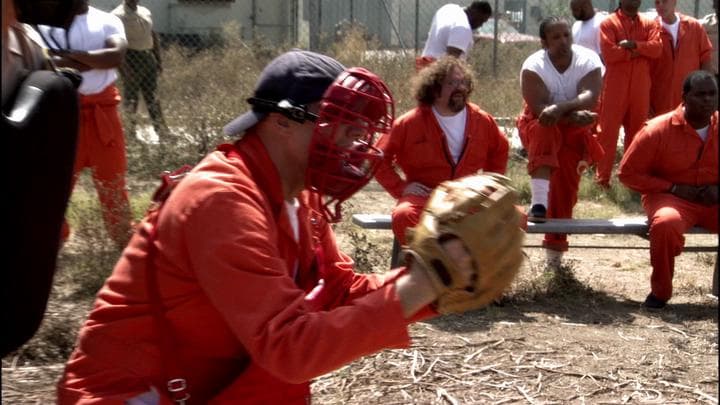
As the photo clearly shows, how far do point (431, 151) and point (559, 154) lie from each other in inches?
47.3

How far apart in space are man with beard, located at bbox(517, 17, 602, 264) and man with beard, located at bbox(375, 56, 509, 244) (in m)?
0.55

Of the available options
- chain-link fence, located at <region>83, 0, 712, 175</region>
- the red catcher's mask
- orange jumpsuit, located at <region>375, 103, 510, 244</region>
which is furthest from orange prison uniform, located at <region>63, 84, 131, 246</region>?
the red catcher's mask

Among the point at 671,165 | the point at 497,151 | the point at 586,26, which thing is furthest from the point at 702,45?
the point at 497,151

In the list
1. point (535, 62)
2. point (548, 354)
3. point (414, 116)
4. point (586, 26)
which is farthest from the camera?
point (586, 26)

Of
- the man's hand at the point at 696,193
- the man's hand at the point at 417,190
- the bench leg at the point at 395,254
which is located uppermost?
the man's hand at the point at 417,190

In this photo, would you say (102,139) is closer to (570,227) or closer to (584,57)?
(570,227)

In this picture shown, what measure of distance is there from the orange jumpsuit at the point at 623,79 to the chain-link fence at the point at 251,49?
3.09m

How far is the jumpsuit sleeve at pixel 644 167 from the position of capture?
633 cm

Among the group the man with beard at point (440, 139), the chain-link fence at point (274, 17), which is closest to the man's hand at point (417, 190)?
the man with beard at point (440, 139)

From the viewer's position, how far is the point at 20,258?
81.8 inches

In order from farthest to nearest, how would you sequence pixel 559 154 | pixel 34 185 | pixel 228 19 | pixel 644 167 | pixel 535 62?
1. pixel 228 19
2. pixel 535 62
3. pixel 559 154
4. pixel 644 167
5. pixel 34 185

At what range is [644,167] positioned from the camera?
6355 mm

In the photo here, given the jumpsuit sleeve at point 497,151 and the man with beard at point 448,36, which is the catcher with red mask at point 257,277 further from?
the man with beard at point 448,36

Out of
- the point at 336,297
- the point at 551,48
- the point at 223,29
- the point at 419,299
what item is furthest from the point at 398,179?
the point at 223,29
